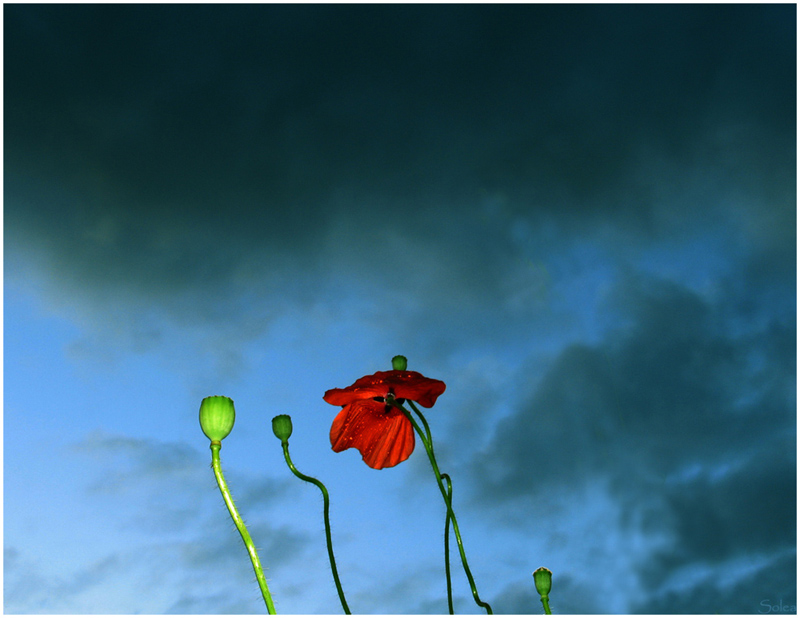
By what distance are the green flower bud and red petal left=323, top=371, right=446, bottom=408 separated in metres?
0.34

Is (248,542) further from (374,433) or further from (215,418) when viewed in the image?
(374,433)

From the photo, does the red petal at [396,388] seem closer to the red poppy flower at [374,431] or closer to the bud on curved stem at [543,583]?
the red poppy flower at [374,431]

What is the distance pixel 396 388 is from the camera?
111 centimetres

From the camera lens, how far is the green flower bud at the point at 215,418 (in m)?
0.73

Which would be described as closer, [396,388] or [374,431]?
[396,388]

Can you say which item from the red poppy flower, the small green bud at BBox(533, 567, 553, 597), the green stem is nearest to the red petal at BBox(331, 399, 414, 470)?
the red poppy flower

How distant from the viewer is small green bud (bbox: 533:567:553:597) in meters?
1.02

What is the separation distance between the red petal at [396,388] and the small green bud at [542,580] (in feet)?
1.00

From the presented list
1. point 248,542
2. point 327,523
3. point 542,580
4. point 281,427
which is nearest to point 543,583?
point 542,580

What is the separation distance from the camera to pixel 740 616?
0.80 m

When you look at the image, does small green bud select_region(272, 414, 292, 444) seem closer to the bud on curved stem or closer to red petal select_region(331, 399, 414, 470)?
red petal select_region(331, 399, 414, 470)

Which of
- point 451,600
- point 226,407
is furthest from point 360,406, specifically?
point 226,407

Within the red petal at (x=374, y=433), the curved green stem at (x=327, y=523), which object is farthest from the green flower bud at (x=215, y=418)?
the red petal at (x=374, y=433)

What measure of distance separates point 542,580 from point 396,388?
372mm
